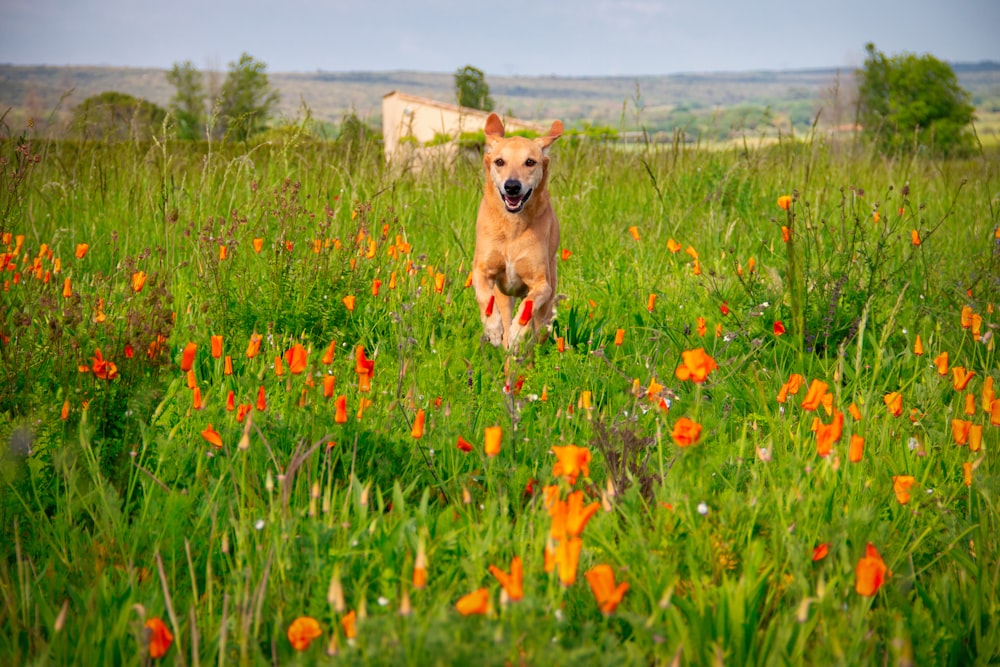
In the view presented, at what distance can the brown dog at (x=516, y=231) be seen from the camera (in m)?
4.35

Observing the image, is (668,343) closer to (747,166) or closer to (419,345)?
(419,345)

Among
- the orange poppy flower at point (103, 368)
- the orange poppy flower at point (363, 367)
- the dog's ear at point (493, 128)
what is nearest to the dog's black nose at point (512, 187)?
the dog's ear at point (493, 128)

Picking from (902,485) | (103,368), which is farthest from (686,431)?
(103,368)

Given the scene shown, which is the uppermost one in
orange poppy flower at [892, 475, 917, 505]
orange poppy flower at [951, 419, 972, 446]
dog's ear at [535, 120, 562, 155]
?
dog's ear at [535, 120, 562, 155]

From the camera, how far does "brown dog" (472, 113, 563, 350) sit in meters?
4.35

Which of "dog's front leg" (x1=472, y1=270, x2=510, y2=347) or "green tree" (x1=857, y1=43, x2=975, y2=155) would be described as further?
"green tree" (x1=857, y1=43, x2=975, y2=155)

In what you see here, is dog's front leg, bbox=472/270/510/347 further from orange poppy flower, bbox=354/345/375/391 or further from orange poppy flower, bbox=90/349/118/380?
orange poppy flower, bbox=90/349/118/380

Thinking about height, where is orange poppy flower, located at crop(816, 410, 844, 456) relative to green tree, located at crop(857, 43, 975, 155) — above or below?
→ below

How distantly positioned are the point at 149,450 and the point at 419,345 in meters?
1.38

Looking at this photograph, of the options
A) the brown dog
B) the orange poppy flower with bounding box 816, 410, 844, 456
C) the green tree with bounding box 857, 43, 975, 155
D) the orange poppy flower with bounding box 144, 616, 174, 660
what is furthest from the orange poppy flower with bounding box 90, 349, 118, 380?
the green tree with bounding box 857, 43, 975, 155

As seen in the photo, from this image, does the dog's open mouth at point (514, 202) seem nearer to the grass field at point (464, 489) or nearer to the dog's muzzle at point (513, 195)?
the dog's muzzle at point (513, 195)

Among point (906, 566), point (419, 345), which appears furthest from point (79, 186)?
point (906, 566)

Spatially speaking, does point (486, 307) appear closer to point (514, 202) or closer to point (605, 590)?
point (514, 202)

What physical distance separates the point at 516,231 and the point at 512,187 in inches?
11.2
